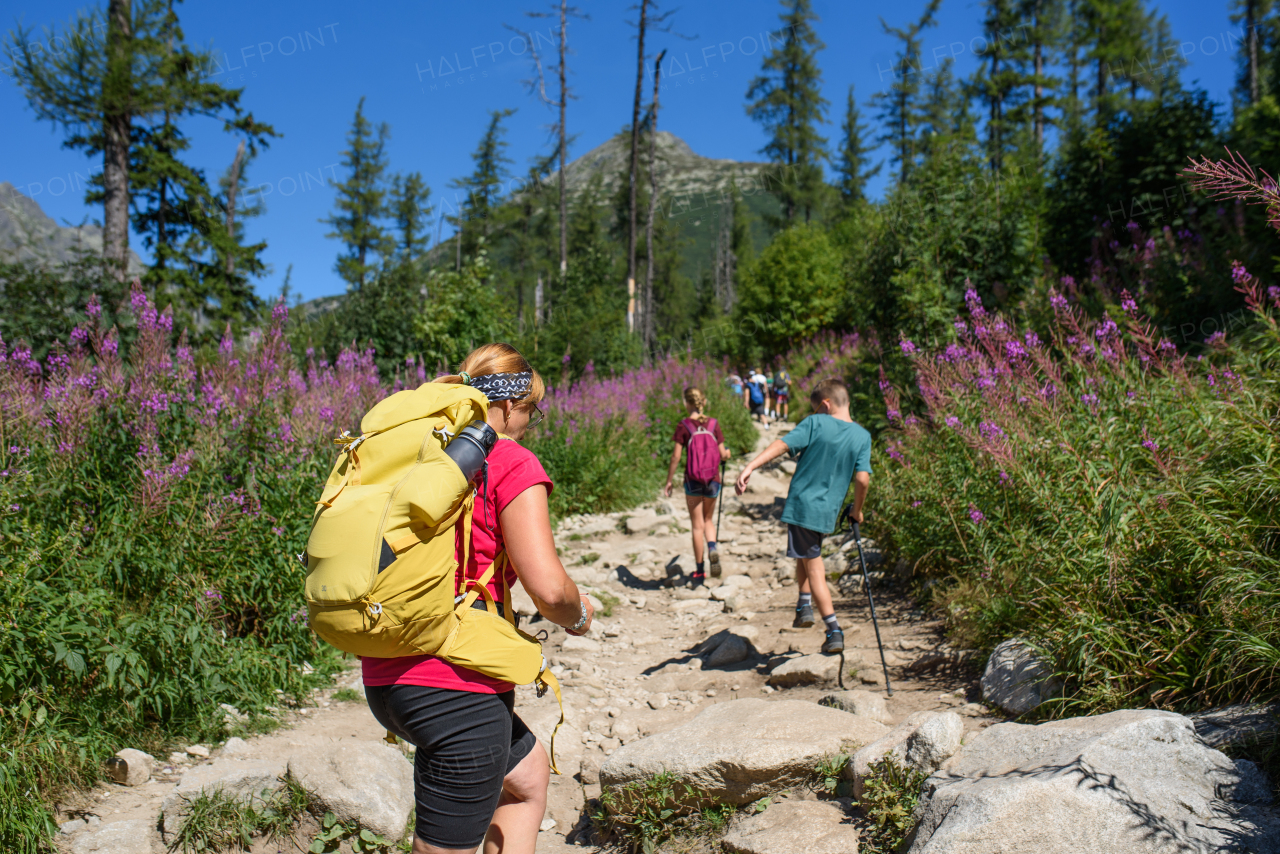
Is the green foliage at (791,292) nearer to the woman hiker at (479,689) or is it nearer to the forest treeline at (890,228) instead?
the forest treeline at (890,228)

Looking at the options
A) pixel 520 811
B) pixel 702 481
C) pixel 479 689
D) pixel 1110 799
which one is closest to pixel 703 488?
pixel 702 481

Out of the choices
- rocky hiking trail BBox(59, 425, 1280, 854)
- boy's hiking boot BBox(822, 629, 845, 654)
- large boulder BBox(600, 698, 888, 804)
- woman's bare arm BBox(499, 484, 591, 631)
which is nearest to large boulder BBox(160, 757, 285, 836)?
rocky hiking trail BBox(59, 425, 1280, 854)

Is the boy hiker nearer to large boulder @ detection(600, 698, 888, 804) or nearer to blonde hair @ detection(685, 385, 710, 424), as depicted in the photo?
large boulder @ detection(600, 698, 888, 804)

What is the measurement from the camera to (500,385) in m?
2.13

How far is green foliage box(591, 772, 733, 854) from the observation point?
3232mm

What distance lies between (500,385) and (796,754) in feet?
7.52

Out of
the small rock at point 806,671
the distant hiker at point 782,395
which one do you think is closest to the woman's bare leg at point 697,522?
the small rock at point 806,671

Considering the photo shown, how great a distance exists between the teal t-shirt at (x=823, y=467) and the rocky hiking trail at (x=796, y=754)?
37.8 inches

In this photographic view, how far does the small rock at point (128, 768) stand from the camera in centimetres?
328

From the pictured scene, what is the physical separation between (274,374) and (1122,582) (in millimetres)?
5512

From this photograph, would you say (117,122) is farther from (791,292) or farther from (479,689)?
(791,292)

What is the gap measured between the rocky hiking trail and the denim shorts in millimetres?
1447

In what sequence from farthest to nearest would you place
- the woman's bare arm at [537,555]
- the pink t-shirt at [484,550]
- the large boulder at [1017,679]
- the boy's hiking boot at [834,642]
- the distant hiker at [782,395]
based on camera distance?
1. the distant hiker at [782,395]
2. the boy's hiking boot at [834,642]
3. the large boulder at [1017,679]
4. the woman's bare arm at [537,555]
5. the pink t-shirt at [484,550]

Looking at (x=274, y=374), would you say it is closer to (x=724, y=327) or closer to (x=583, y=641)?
(x=583, y=641)
